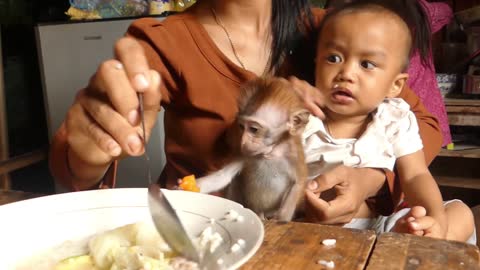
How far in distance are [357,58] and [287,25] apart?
0.71ft

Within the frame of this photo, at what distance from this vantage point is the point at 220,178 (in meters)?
0.94

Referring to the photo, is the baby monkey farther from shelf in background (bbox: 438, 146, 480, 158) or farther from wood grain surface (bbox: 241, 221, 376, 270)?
shelf in background (bbox: 438, 146, 480, 158)

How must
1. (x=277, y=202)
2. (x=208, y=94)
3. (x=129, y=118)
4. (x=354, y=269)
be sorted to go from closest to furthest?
(x=354, y=269), (x=129, y=118), (x=277, y=202), (x=208, y=94)

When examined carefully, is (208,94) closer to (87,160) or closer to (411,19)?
(87,160)

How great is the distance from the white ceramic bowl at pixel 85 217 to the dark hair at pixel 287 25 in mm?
565

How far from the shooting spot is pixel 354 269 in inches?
21.7

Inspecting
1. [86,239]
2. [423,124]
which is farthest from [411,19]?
[86,239]

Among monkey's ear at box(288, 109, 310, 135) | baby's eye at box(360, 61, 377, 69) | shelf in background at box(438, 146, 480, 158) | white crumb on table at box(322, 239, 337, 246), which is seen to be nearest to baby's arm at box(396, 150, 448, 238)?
baby's eye at box(360, 61, 377, 69)

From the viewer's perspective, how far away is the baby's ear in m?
1.16

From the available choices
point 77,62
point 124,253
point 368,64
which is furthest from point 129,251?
point 77,62

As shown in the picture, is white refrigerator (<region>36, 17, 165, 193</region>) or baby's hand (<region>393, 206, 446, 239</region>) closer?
baby's hand (<region>393, 206, 446, 239</region>)

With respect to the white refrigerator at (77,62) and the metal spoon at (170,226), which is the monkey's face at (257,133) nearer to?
the metal spoon at (170,226)

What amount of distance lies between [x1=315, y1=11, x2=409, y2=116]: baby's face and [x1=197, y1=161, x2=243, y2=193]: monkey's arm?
10.4 inches

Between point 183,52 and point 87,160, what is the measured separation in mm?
388
